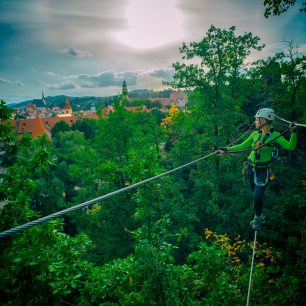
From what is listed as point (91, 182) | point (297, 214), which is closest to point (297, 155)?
point (297, 214)

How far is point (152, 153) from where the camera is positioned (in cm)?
1084

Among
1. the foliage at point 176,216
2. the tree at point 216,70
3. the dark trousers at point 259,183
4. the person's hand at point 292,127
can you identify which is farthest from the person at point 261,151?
the tree at point 216,70

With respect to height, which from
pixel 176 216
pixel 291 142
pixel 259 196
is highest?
pixel 291 142

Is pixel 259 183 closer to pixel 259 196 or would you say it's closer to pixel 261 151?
pixel 259 196

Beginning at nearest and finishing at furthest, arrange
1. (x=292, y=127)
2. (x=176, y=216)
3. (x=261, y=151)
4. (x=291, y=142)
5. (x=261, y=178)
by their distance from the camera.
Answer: (x=292, y=127), (x=291, y=142), (x=261, y=151), (x=261, y=178), (x=176, y=216)

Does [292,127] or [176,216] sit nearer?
[292,127]

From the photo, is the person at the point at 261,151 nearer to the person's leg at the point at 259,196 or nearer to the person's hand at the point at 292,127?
the person's leg at the point at 259,196

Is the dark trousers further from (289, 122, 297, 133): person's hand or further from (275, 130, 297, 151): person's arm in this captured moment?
(289, 122, 297, 133): person's hand

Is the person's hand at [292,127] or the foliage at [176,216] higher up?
the person's hand at [292,127]

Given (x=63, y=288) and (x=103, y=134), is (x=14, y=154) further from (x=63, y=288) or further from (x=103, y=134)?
(x=103, y=134)

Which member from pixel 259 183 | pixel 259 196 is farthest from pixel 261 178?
pixel 259 196

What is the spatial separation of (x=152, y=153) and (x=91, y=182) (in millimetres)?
8597

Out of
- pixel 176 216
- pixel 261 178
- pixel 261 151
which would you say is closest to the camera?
pixel 261 151

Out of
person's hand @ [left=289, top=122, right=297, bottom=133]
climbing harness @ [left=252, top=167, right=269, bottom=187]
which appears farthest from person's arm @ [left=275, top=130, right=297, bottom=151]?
climbing harness @ [left=252, top=167, right=269, bottom=187]
